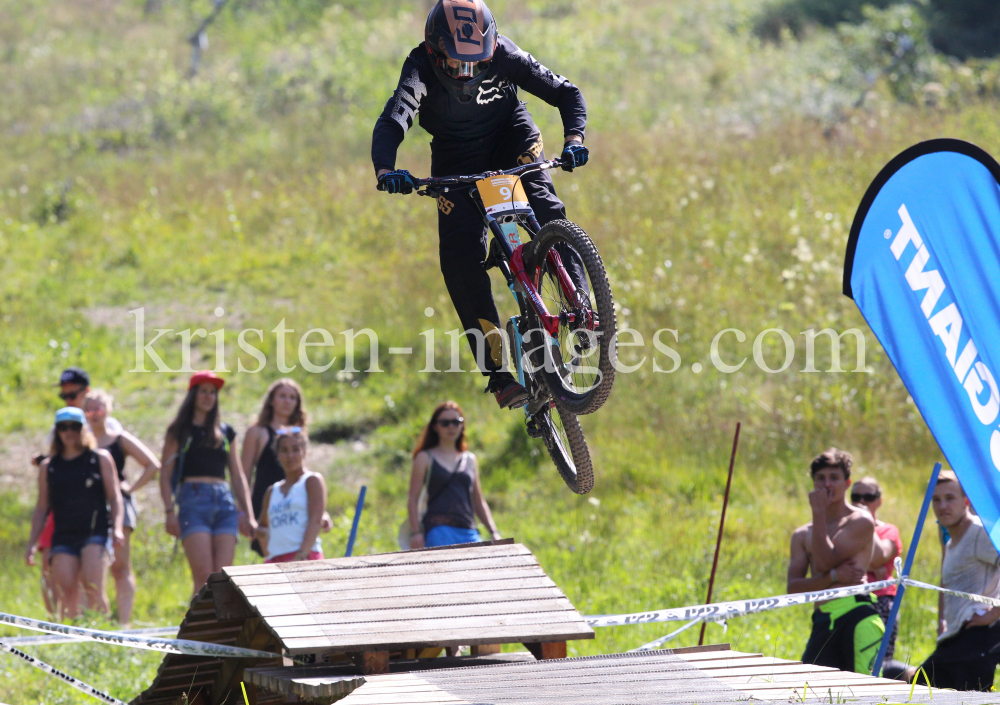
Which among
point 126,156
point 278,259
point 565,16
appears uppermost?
point 565,16

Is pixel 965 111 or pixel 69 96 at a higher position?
pixel 69 96

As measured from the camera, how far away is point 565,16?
89.6 ft

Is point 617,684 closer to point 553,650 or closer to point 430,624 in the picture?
point 430,624

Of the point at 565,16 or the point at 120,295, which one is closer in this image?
the point at 120,295

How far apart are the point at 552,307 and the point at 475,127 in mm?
1197

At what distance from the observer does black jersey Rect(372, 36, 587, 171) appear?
546 centimetres

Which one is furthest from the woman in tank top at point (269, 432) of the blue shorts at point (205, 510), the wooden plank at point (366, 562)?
the wooden plank at point (366, 562)

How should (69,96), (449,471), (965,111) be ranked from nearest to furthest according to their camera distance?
(449,471) → (965,111) → (69,96)

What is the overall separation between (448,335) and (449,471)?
6.64 meters

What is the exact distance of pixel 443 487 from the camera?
25.3ft

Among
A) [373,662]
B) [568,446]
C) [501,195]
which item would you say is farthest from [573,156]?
[373,662]

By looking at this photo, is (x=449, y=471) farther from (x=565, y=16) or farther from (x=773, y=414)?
(x=565, y=16)

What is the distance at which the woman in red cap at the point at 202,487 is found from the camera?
7758 mm

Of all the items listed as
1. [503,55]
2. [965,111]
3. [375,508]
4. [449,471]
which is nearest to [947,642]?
[449,471]
